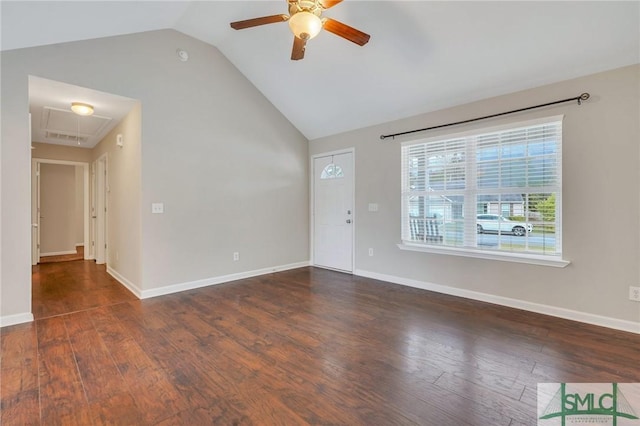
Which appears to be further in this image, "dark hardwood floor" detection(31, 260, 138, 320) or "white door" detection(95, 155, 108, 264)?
"white door" detection(95, 155, 108, 264)

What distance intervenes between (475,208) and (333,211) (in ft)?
7.86

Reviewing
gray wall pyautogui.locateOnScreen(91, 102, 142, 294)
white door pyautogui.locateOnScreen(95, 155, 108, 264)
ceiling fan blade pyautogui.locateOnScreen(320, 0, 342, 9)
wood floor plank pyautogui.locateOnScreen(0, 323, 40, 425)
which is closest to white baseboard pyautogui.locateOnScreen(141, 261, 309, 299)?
gray wall pyautogui.locateOnScreen(91, 102, 142, 294)

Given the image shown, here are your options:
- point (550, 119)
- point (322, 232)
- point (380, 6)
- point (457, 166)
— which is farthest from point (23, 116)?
point (550, 119)

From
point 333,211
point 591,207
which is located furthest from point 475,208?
point 333,211

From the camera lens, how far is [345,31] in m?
2.48

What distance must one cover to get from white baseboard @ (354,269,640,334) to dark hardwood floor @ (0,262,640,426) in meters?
0.12

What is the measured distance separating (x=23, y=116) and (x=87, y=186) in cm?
405

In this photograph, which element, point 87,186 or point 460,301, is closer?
point 460,301

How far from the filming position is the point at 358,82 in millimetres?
3992

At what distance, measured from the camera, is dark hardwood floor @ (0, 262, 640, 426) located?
5.43 feet

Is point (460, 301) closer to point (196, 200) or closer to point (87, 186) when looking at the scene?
point (196, 200)

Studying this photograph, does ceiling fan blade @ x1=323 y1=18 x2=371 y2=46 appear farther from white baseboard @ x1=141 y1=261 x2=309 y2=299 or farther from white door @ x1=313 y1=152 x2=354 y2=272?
white baseboard @ x1=141 y1=261 x2=309 y2=299

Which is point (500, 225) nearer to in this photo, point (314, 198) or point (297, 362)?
point (297, 362)

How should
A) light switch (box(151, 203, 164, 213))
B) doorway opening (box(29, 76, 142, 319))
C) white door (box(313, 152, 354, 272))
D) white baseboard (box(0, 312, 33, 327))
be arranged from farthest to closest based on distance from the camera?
white door (box(313, 152, 354, 272)) < light switch (box(151, 203, 164, 213)) < doorway opening (box(29, 76, 142, 319)) < white baseboard (box(0, 312, 33, 327))
